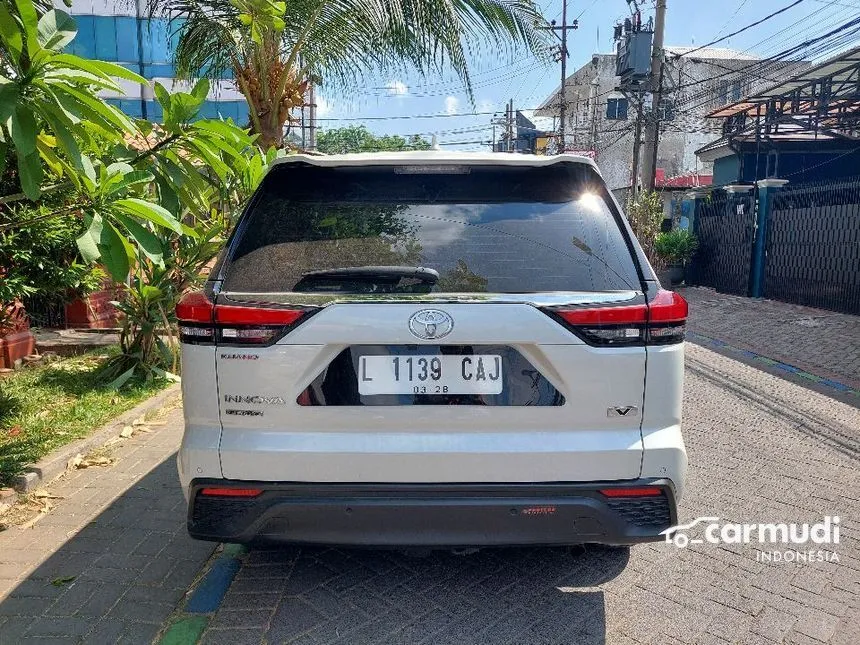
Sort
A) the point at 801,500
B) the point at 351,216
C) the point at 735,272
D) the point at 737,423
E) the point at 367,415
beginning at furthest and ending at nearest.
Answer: the point at 735,272, the point at 737,423, the point at 801,500, the point at 351,216, the point at 367,415

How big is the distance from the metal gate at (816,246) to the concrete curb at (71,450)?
10.7 meters

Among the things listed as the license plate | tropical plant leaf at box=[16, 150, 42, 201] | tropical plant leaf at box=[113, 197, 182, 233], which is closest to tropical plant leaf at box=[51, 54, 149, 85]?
tropical plant leaf at box=[16, 150, 42, 201]

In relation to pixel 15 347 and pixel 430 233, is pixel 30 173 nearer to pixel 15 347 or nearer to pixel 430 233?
pixel 430 233

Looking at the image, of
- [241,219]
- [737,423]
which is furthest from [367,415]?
[737,423]

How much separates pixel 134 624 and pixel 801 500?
3551mm

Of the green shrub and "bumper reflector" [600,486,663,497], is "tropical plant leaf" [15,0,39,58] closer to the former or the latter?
"bumper reflector" [600,486,663,497]

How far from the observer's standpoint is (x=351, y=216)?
2.47 m

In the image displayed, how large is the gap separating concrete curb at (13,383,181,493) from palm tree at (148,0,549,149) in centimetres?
415

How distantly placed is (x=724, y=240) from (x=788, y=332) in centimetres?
588

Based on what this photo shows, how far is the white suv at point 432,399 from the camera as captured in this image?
87.8 inches

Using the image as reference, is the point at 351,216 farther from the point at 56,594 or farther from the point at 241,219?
the point at 56,594

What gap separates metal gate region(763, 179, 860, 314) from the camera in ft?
36.0

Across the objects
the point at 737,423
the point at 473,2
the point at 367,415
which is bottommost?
the point at 737,423

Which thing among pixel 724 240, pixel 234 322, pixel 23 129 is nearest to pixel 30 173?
pixel 23 129
